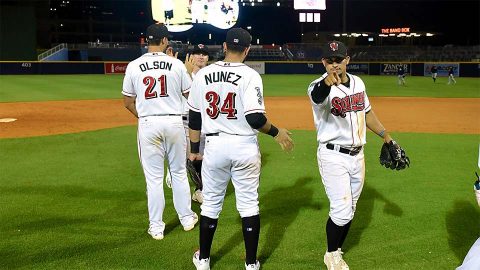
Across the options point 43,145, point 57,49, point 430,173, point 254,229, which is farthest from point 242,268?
point 57,49

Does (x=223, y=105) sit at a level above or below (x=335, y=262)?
above

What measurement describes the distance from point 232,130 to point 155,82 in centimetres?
135

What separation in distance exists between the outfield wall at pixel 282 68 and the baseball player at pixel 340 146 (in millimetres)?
32431

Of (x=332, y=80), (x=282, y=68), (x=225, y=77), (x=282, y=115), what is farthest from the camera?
(x=282, y=68)

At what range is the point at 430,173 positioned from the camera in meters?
7.77

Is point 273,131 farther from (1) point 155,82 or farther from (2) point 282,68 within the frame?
(2) point 282,68

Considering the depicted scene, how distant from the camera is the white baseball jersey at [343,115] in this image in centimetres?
413

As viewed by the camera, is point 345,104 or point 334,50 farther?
point 345,104

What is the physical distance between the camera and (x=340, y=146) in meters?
4.18

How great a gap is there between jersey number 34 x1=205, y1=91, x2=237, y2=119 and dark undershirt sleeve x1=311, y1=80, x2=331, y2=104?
0.67 meters

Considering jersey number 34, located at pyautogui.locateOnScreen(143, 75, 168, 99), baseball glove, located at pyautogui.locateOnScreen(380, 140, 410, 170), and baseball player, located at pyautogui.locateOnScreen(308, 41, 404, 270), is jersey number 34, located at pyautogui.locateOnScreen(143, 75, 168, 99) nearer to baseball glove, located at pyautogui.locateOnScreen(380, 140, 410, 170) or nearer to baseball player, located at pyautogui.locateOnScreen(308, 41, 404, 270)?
baseball player, located at pyautogui.locateOnScreen(308, 41, 404, 270)

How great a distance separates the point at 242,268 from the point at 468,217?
10.2 feet

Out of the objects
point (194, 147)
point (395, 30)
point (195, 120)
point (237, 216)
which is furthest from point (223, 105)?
point (395, 30)

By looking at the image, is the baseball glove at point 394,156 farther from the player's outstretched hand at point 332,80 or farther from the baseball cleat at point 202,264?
the baseball cleat at point 202,264
